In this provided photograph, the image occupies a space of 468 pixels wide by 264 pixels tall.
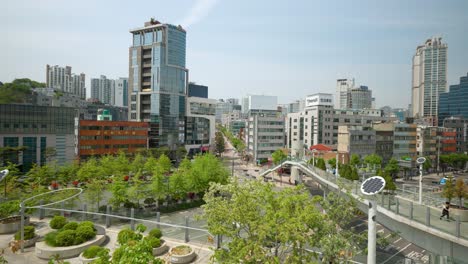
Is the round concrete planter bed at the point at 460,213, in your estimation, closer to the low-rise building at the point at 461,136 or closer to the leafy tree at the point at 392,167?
the leafy tree at the point at 392,167

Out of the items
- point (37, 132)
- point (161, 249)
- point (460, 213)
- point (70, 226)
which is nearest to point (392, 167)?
point (460, 213)

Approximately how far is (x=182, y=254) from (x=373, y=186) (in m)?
11.7

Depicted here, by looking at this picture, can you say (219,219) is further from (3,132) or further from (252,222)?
(3,132)

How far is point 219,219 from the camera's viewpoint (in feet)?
43.2

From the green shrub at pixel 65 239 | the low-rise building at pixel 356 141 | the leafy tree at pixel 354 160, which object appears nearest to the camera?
the green shrub at pixel 65 239

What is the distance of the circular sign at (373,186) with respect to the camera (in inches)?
417

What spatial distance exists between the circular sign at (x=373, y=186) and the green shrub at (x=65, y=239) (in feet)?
58.3

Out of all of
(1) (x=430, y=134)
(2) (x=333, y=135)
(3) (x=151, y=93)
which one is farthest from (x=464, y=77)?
(3) (x=151, y=93)

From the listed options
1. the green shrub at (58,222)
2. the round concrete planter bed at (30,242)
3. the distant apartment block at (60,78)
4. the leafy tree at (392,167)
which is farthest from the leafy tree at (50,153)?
the distant apartment block at (60,78)

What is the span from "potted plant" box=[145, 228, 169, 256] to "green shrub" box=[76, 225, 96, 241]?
4.04 m

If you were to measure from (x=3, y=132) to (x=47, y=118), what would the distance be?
730 cm

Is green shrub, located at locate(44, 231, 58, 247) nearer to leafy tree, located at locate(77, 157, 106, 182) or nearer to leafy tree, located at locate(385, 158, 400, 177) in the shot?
leafy tree, located at locate(77, 157, 106, 182)

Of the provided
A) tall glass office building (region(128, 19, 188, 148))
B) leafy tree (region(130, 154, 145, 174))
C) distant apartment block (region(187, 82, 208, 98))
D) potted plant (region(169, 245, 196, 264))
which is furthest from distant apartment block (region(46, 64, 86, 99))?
potted plant (region(169, 245, 196, 264))

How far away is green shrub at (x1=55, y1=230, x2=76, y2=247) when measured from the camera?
1905cm
